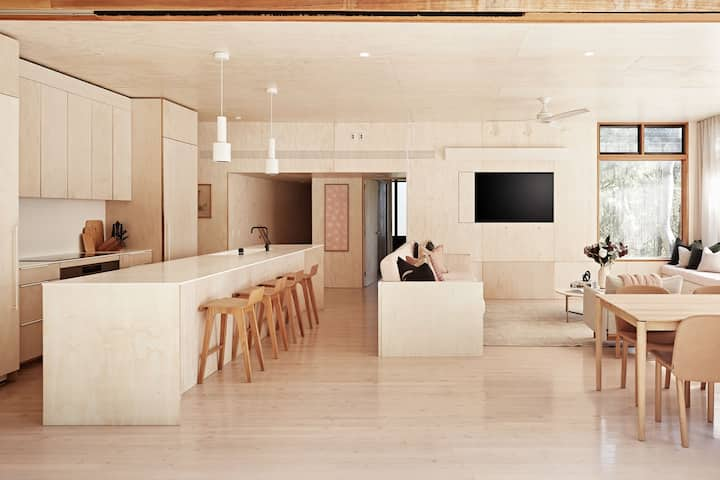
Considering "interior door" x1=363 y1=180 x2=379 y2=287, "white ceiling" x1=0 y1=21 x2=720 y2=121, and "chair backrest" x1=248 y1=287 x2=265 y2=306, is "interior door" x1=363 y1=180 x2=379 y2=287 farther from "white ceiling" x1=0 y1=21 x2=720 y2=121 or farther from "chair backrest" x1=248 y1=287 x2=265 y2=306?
"chair backrest" x1=248 y1=287 x2=265 y2=306

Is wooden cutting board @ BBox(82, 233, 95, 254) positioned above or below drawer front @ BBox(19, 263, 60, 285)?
above

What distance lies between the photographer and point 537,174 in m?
9.73

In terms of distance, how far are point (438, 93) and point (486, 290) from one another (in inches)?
142

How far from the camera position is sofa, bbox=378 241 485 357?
5.77 m

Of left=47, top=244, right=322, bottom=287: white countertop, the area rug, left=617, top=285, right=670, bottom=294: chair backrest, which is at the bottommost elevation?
the area rug

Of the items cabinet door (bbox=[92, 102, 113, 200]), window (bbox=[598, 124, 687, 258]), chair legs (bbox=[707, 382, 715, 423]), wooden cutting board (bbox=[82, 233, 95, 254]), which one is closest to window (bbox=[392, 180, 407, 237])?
window (bbox=[598, 124, 687, 258])

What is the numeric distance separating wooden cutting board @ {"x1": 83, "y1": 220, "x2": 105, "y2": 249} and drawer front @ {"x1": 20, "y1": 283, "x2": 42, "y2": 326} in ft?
5.97

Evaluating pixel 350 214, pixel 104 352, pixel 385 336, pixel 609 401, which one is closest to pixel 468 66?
pixel 385 336

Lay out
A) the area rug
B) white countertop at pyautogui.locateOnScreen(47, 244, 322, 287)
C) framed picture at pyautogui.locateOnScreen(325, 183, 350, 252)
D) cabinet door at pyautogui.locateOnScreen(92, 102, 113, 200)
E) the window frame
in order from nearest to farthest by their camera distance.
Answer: white countertop at pyautogui.locateOnScreen(47, 244, 322, 287), the area rug, cabinet door at pyautogui.locateOnScreen(92, 102, 113, 200), the window frame, framed picture at pyautogui.locateOnScreen(325, 183, 350, 252)

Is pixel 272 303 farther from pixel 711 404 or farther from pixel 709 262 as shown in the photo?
pixel 709 262

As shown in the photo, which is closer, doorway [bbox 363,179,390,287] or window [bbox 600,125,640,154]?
window [bbox 600,125,640,154]

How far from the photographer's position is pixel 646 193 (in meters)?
9.83

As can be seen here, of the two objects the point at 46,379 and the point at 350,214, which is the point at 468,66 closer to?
the point at 46,379

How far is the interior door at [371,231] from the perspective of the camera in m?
11.2
